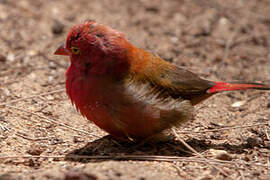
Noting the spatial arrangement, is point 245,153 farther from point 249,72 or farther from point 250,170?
point 249,72

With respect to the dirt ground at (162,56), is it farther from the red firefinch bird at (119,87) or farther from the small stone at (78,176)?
the red firefinch bird at (119,87)

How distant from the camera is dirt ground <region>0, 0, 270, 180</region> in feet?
12.3

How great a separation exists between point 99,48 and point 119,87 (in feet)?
1.36

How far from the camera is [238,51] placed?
7.20 meters

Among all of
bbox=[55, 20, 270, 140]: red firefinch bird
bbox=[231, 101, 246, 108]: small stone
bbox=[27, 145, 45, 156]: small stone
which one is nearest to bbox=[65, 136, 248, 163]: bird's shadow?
bbox=[55, 20, 270, 140]: red firefinch bird

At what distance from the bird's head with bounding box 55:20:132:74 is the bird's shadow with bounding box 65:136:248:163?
78 centimetres

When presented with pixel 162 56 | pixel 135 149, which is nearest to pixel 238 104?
pixel 162 56

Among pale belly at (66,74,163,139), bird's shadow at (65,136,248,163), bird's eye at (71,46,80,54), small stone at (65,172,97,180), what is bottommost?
small stone at (65,172,97,180)

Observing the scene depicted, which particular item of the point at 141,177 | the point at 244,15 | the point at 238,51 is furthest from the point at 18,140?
the point at 244,15

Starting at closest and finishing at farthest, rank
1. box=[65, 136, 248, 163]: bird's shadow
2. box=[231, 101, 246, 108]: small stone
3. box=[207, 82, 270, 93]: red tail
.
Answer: box=[65, 136, 248, 163]: bird's shadow < box=[207, 82, 270, 93]: red tail < box=[231, 101, 246, 108]: small stone

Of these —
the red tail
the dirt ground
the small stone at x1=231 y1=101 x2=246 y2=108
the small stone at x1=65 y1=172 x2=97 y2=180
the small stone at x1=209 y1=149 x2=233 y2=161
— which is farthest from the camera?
the small stone at x1=231 y1=101 x2=246 y2=108

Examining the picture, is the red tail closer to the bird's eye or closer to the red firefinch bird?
the red firefinch bird

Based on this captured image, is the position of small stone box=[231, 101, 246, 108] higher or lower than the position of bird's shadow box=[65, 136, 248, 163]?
higher

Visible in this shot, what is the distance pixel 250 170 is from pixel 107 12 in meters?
5.21
